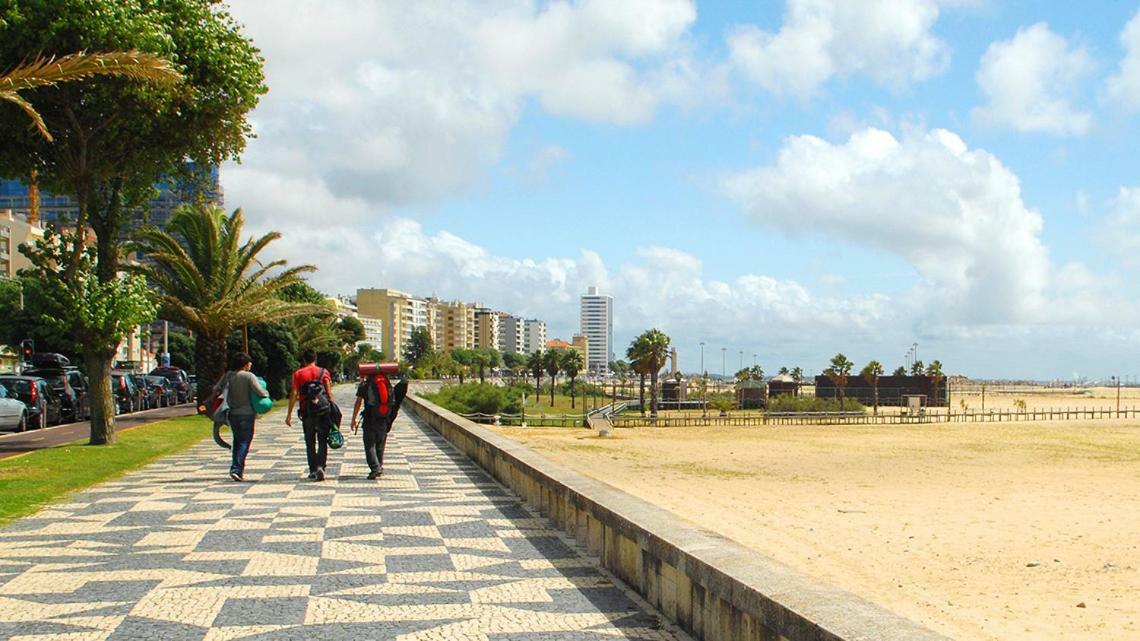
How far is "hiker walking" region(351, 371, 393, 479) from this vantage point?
12.2 metres

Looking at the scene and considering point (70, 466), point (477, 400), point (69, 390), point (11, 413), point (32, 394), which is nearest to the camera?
point (70, 466)

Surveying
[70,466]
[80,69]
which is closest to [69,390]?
[70,466]

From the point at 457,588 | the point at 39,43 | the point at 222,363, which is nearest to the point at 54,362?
the point at 222,363

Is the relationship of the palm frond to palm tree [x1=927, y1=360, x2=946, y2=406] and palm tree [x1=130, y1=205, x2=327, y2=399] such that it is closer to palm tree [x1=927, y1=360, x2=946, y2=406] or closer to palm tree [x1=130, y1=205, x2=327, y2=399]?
palm tree [x1=130, y1=205, x2=327, y2=399]

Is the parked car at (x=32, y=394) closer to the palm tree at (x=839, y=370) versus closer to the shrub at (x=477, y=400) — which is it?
the shrub at (x=477, y=400)

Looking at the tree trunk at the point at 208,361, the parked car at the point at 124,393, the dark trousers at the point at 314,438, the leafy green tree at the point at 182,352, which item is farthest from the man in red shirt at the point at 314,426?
the leafy green tree at the point at 182,352

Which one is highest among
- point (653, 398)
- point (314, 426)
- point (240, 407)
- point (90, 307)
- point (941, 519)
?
point (90, 307)

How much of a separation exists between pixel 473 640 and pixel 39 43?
40.0ft

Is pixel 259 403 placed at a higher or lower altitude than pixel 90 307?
lower

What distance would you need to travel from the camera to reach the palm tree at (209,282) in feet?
89.0

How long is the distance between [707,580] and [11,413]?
2137 cm

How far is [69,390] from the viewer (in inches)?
1049

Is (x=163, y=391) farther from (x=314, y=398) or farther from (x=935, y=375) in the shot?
(x=935, y=375)

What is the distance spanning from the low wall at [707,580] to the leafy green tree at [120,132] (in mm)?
10456
